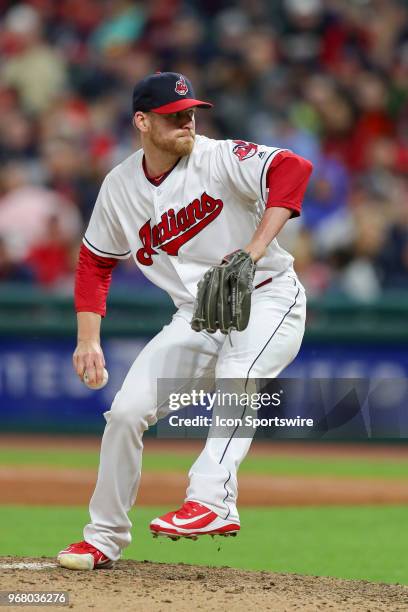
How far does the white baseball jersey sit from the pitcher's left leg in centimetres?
12

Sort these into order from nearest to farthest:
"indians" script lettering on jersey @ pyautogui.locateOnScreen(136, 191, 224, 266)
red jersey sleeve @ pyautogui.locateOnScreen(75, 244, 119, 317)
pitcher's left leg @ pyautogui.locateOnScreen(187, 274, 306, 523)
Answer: pitcher's left leg @ pyautogui.locateOnScreen(187, 274, 306, 523) < "indians" script lettering on jersey @ pyautogui.locateOnScreen(136, 191, 224, 266) < red jersey sleeve @ pyautogui.locateOnScreen(75, 244, 119, 317)

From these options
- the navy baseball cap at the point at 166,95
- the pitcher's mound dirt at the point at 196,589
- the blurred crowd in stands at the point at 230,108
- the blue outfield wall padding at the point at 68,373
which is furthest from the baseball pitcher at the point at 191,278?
the blue outfield wall padding at the point at 68,373

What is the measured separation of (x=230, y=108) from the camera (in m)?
11.6

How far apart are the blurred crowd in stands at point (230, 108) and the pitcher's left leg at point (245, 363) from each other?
16.4 feet

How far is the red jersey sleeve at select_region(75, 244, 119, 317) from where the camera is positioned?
5160mm

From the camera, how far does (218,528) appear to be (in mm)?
4516

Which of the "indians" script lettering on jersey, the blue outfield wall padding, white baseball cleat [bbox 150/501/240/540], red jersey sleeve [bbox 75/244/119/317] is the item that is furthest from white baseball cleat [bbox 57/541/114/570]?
the blue outfield wall padding

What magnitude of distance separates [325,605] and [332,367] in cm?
589

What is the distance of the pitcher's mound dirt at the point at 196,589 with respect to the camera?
14.0 ft

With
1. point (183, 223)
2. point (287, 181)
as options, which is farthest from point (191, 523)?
point (287, 181)

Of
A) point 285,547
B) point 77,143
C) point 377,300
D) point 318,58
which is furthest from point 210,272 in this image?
point 318,58

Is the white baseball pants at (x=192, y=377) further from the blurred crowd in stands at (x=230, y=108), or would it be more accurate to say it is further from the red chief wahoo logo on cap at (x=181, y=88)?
the blurred crowd in stands at (x=230, y=108)

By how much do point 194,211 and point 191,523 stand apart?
1247mm

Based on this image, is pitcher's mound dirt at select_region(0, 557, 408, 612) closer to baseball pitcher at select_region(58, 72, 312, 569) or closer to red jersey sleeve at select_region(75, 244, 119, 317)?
baseball pitcher at select_region(58, 72, 312, 569)
